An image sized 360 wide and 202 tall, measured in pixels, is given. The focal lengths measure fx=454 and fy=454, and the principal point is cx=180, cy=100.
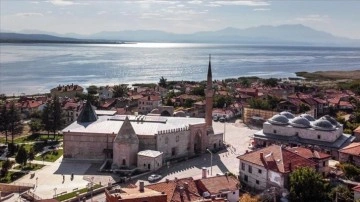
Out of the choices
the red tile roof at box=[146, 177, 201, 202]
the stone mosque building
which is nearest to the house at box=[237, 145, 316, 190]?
the red tile roof at box=[146, 177, 201, 202]

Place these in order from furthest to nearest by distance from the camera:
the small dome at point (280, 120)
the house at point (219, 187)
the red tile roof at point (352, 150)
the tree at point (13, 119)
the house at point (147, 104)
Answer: the house at point (147, 104) < the tree at point (13, 119) < the small dome at point (280, 120) < the red tile roof at point (352, 150) < the house at point (219, 187)

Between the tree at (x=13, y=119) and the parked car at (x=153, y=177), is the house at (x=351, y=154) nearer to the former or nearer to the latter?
the parked car at (x=153, y=177)

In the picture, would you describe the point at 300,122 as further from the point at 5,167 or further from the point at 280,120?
the point at 5,167

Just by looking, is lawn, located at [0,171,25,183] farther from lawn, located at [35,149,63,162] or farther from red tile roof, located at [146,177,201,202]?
red tile roof, located at [146,177,201,202]

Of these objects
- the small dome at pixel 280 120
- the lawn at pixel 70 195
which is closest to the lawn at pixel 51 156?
the lawn at pixel 70 195

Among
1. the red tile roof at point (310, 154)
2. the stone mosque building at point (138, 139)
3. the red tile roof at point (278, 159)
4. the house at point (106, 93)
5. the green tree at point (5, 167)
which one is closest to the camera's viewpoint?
the red tile roof at point (278, 159)
